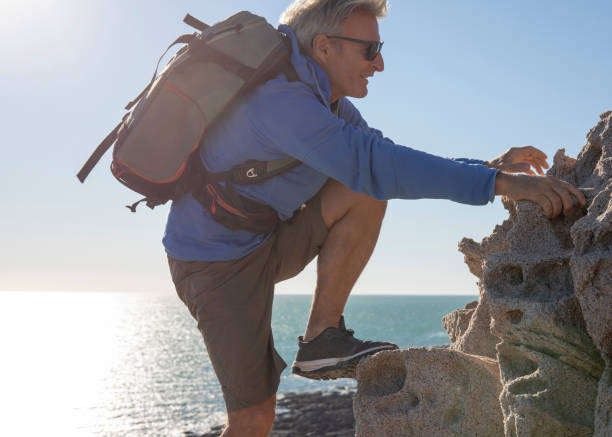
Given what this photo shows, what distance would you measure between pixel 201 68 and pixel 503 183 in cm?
178

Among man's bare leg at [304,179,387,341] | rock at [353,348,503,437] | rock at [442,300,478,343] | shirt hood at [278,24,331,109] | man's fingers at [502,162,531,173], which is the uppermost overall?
shirt hood at [278,24,331,109]

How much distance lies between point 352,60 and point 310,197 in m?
0.91

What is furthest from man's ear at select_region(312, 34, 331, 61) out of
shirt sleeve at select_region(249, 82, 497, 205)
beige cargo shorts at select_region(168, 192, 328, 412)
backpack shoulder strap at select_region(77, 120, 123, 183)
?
backpack shoulder strap at select_region(77, 120, 123, 183)

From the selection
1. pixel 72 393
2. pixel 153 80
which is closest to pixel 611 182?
pixel 153 80

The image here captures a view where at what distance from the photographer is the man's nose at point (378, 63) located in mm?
3980

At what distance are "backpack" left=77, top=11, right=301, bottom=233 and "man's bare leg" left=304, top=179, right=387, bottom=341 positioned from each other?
1.81 feet

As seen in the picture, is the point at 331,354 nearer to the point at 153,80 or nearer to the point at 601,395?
the point at 601,395

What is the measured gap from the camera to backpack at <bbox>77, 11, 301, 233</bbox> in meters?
3.64

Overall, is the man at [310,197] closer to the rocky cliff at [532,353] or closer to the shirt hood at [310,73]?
the shirt hood at [310,73]

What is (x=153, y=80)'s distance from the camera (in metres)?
3.98

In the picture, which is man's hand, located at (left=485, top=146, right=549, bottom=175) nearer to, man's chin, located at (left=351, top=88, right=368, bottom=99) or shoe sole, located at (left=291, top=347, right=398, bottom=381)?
man's chin, located at (left=351, top=88, right=368, bottom=99)

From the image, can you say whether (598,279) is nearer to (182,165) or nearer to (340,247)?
(340,247)

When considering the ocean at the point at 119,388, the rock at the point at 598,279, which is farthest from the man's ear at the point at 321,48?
the ocean at the point at 119,388

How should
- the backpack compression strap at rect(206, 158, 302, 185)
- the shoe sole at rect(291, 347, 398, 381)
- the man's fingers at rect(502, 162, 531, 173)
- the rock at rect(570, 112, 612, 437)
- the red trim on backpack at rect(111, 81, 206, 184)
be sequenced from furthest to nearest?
the shoe sole at rect(291, 347, 398, 381) < the man's fingers at rect(502, 162, 531, 173) < the backpack compression strap at rect(206, 158, 302, 185) < the red trim on backpack at rect(111, 81, 206, 184) < the rock at rect(570, 112, 612, 437)
